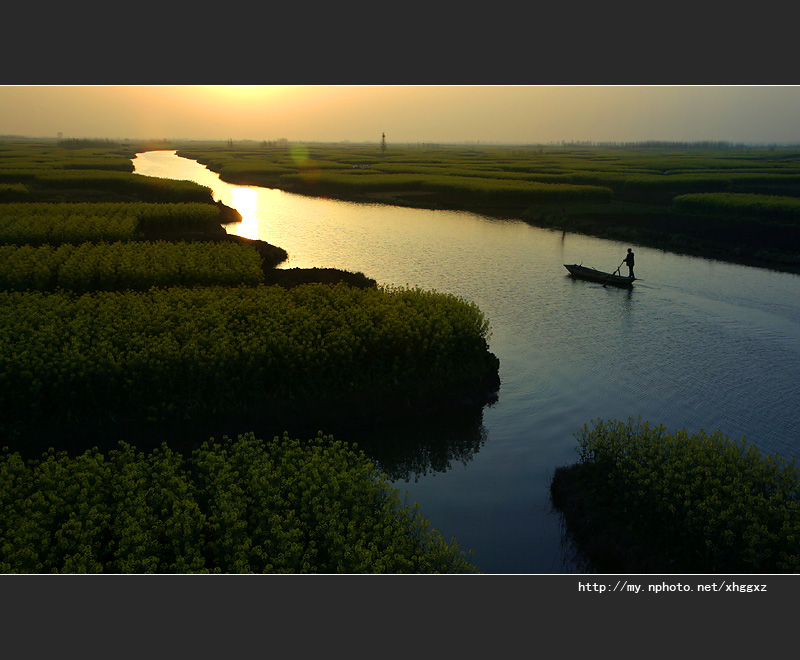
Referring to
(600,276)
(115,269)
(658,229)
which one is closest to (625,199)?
(658,229)

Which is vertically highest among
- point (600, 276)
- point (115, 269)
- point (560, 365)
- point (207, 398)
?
point (115, 269)

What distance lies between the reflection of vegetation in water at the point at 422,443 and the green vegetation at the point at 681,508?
2756mm

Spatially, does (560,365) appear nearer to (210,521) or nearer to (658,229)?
(210,521)

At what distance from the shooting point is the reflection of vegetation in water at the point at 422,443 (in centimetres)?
Answer: 1262

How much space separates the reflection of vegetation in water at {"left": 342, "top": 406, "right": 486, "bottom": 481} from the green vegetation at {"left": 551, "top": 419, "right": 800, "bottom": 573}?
2.76 meters

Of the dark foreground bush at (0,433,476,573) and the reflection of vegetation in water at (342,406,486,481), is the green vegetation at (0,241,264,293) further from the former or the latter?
the dark foreground bush at (0,433,476,573)

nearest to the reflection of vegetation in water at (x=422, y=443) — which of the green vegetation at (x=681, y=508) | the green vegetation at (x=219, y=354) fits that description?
the green vegetation at (x=219, y=354)

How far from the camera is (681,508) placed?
29.6ft

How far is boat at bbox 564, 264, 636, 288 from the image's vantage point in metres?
24.6

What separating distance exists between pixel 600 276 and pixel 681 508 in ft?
56.2

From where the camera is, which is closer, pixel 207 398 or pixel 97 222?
pixel 207 398

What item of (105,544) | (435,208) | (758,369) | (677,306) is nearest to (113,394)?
(105,544)

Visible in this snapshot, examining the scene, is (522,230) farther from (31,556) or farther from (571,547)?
(31,556)

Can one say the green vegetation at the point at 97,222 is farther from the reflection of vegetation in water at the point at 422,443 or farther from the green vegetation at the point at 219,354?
the reflection of vegetation in water at the point at 422,443
